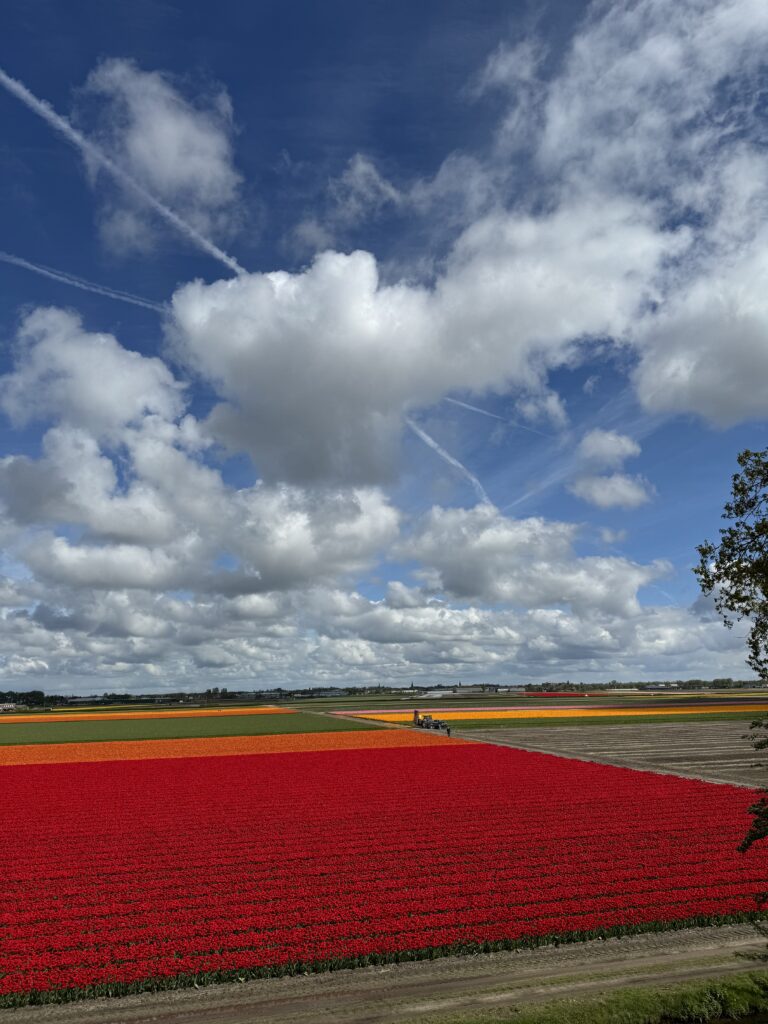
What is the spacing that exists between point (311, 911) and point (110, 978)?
5.15 m

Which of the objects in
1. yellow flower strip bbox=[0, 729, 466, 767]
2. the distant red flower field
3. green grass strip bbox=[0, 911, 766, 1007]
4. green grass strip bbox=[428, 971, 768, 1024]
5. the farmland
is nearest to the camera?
green grass strip bbox=[428, 971, 768, 1024]

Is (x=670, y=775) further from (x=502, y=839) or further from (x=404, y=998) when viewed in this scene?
(x=404, y=998)

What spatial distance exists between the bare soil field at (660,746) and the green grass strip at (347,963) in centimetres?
1663

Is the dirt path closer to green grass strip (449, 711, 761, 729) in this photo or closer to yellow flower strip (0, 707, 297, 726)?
green grass strip (449, 711, 761, 729)

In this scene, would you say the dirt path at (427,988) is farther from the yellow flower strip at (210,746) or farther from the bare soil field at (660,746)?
the yellow flower strip at (210,746)

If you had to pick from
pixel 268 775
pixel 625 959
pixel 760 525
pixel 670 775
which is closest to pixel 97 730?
pixel 268 775

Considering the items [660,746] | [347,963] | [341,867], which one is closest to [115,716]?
[660,746]

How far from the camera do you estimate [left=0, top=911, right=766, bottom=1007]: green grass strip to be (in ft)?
43.7

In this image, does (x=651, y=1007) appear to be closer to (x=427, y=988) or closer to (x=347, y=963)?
(x=427, y=988)

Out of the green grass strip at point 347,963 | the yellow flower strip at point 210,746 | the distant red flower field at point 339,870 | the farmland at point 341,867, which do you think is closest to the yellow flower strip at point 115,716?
the yellow flower strip at point 210,746

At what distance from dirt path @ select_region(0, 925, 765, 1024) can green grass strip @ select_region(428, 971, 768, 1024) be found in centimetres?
56

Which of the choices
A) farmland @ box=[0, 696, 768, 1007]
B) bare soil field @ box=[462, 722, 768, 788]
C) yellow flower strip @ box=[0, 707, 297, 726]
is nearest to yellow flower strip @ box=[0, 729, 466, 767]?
bare soil field @ box=[462, 722, 768, 788]

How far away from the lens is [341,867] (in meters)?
21.2

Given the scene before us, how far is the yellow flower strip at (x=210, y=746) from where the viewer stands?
56.8 m
